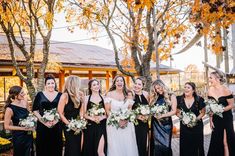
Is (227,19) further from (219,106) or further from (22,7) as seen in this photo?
(22,7)

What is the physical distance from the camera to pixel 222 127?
303 inches

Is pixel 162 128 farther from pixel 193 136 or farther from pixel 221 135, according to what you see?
pixel 221 135

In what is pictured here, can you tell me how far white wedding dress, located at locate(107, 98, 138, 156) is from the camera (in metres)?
7.63

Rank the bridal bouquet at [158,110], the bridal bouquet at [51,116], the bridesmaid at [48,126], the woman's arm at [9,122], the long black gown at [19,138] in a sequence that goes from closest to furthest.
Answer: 1. the woman's arm at [9,122]
2. the long black gown at [19,138]
3. the bridal bouquet at [51,116]
4. the bridesmaid at [48,126]
5. the bridal bouquet at [158,110]

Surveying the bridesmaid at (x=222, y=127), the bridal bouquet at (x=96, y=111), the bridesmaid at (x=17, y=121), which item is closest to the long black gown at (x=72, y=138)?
the bridal bouquet at (x=96, y=111)

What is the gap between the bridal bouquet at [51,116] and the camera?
6.87m

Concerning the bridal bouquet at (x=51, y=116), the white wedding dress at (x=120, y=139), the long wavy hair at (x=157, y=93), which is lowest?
the white wedding dress at (x=120, y=139)

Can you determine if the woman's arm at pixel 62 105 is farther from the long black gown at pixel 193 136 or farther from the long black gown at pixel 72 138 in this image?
the long black gown at pixel 193 136

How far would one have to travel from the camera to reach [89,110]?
716 cm

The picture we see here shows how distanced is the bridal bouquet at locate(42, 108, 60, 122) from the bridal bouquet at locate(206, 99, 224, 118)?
3.55 meters

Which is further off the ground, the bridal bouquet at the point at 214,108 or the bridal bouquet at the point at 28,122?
the bridal bouquet at the point at 214,108

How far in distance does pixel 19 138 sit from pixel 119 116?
2252mm

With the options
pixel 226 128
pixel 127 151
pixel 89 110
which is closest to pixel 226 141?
pixel 226 128

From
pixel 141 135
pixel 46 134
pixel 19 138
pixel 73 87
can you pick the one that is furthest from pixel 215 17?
pixel 19 138
